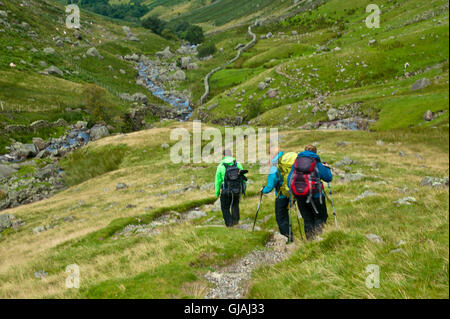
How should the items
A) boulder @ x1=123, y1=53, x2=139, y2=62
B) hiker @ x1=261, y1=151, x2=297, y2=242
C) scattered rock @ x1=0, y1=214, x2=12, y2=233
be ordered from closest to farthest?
hiker @ x1=261, y1=151, x2=297, y2=242 < scattered rock @ x1=0, y1=214, x2=12, y2=233 < boulder @ x1=123, y1=53, x2=139, y2=62

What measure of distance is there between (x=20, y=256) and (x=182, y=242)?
12415 mm

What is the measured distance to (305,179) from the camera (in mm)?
8539

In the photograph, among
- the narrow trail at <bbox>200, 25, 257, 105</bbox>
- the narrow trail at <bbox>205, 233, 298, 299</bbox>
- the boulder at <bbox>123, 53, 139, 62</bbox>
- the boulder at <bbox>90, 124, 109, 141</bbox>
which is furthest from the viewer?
the boulder at <bbox>123, 53, 139, 62</bbox>

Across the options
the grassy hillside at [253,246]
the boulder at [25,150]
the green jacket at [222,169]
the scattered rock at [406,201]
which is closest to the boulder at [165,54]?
the boulder at [25,150]

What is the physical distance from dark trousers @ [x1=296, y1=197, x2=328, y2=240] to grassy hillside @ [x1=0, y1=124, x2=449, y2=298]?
588mm

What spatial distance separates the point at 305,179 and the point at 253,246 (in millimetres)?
3236

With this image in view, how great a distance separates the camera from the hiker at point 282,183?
9703 mm

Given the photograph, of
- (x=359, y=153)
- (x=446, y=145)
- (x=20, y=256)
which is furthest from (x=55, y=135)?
(x=446, y=145)

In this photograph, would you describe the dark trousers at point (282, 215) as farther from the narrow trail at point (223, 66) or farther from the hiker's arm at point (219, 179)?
the narrow trail at point (223, 66)

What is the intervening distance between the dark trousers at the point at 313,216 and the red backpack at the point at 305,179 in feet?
1.63

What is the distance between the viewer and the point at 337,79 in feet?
222

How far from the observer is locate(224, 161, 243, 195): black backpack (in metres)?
11.4

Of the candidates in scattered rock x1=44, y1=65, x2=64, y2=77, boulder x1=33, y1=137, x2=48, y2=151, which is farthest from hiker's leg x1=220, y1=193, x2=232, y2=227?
scattered rock x1=44, y1=65, x2=64, y2=77

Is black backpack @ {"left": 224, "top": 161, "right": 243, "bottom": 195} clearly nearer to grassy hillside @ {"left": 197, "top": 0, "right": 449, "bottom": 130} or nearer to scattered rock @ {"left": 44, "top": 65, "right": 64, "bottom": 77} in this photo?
grassy hillside @ {"left": 197, "top": 0, "right": 449, "bottom": 130}
